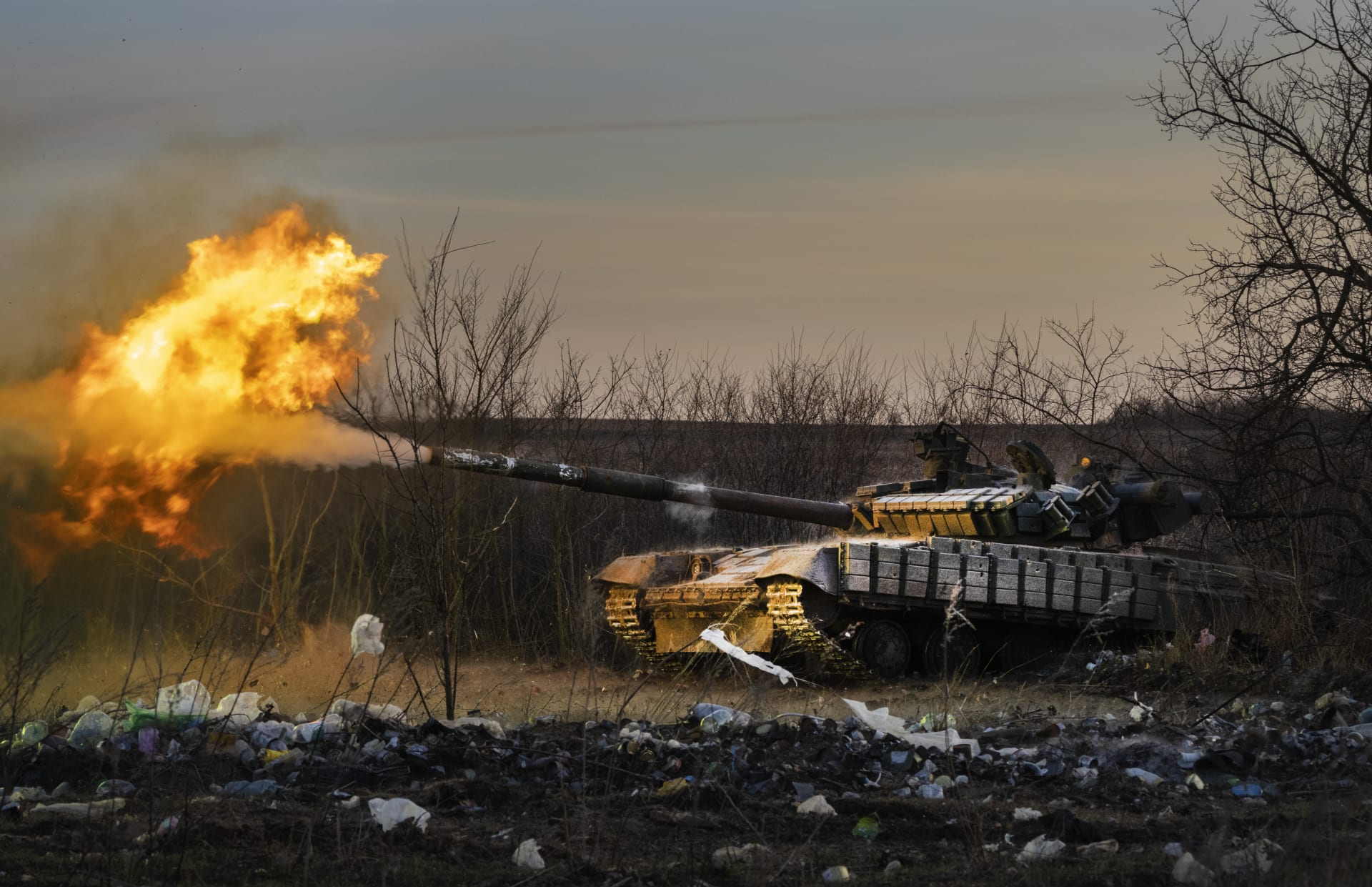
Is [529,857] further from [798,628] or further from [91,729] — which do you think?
[798,628]

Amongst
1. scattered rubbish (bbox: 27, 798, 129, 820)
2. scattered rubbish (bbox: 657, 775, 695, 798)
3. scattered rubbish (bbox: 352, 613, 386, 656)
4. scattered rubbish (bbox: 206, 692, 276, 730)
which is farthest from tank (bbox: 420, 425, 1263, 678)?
scattered rubbish (bbox: 27, 798, 129, 820)

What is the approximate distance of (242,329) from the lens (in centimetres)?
1020

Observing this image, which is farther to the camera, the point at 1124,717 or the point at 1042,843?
the point at 1124,717

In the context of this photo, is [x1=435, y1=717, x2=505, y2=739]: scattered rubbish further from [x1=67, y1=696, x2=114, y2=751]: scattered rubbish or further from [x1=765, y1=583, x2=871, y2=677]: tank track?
[x1=765, y1=583, x2=871, y2=677]: tank track

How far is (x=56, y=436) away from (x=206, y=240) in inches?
72.0

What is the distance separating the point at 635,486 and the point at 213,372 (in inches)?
171

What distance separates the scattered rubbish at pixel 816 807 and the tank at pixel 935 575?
19.8ft

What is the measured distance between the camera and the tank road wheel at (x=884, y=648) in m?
13.7

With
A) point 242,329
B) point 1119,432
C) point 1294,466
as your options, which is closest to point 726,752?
point 242,329

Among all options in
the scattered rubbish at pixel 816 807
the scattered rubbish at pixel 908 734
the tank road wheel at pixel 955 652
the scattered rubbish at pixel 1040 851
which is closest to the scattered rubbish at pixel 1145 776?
the scattered rubbish at pixel 908 734

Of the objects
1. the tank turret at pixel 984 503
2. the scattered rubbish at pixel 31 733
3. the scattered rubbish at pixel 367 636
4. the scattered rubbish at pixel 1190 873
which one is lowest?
the scattered rubbish at pixel 31 733

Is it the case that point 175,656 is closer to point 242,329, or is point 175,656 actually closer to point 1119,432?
point 242,329

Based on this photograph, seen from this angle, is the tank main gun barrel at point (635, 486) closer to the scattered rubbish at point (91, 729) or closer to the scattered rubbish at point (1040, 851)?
the scattered rubbish at point (91, 729)

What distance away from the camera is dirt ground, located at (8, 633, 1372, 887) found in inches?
206
